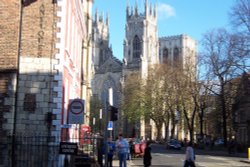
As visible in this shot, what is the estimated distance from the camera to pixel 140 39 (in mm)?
133625

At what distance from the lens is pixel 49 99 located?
59.2 feet

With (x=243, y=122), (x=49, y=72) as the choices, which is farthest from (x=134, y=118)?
(x=49, y=72)

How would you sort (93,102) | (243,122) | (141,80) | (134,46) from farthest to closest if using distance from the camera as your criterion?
1. (134,46)
2. (93,102)
3. (141,80)
4. (243,122)

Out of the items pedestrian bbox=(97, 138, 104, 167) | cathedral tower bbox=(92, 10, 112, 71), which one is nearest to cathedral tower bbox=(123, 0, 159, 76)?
cathedral tower bbox=(92, 10, 112, 71)

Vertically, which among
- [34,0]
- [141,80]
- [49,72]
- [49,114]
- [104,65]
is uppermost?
[104,65]

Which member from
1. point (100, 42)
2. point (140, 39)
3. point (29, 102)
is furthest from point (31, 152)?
point (100, 42)

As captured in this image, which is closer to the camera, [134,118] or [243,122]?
[243,122]

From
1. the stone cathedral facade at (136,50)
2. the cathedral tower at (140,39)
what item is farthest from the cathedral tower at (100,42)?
the cathedral tower at (140,39)

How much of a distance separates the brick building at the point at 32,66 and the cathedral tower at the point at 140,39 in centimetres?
10675

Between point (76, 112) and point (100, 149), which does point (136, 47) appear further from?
point (76, 112)

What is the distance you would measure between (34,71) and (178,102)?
55336 mm

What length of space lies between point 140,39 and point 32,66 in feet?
381

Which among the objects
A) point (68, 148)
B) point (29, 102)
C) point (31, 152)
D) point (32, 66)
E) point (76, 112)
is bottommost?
point (31, 152)

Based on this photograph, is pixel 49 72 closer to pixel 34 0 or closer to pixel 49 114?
pixel 49 114
